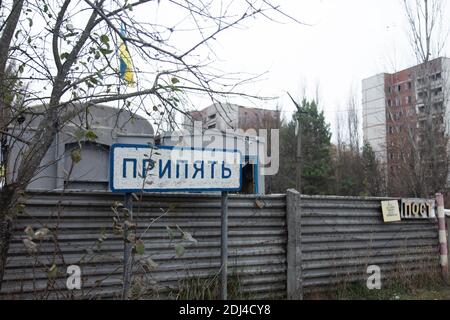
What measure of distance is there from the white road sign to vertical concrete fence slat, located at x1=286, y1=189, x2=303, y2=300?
4.53ft

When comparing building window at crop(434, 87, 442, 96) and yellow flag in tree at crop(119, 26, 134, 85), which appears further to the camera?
building window at crop(434, 87, 442, 96)

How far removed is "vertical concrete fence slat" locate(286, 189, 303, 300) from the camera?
223 inches

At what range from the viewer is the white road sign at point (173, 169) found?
4.10 meters

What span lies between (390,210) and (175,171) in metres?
3.99

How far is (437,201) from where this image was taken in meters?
7.56

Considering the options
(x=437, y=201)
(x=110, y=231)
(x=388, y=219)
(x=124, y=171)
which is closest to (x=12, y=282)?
(x=110, y=231)

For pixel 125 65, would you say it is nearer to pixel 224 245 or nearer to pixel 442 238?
pixel 224 245

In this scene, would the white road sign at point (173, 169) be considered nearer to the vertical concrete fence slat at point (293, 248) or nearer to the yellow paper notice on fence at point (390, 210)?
the vertical concrete fence slat at point (293, 248)

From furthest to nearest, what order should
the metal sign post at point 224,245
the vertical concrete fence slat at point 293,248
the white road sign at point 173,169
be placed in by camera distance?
the vertical concrete fence slat at point 293,248 < the metal sign post at point 224,245 < the white road sign at point 173,169

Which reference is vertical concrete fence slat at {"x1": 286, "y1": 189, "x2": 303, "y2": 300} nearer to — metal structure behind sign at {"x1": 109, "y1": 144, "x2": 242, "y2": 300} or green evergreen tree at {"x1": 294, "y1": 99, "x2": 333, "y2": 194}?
metal structure behind sign at {"x1": 109, "y1": 144, "x2": 242, "y2": 300}

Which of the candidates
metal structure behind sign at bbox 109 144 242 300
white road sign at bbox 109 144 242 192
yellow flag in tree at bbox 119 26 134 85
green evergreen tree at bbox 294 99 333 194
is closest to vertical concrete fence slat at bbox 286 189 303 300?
metal structure behind sign at bbox 109 144 242 300

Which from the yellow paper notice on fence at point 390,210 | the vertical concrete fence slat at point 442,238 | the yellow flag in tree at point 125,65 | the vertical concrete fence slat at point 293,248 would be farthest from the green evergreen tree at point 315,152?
→ the yellow flag in tree at point 125,65

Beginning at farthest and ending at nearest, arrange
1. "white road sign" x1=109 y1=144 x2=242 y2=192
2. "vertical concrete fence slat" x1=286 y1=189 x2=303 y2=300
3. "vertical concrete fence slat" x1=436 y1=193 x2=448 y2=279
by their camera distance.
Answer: "vertical concrete fence slat" x1=436 y1=193 x2=448 y2=279 → "vertical concrete fence slat" x1=286 y1=189 x2=303 y2=300 → "white road sign" x1=109 y1=144 x2=242 y2=192

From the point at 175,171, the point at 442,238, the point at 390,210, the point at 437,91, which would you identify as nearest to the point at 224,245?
the point at 175,171
